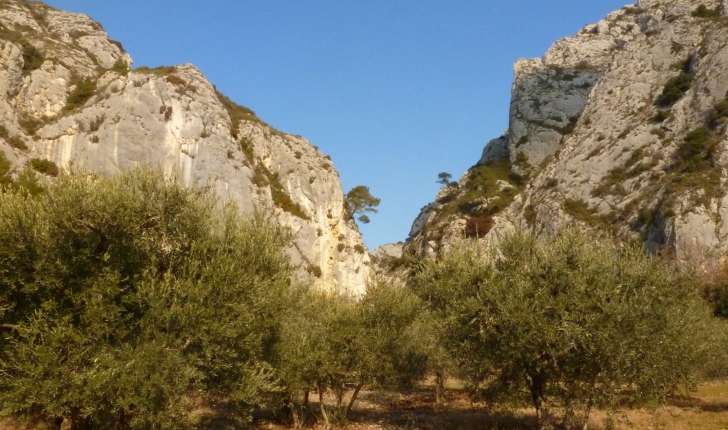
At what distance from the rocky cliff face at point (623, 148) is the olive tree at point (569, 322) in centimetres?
4330

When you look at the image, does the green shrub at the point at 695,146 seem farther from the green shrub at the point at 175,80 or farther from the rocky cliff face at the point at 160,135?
the green shrub at the point at 175,80

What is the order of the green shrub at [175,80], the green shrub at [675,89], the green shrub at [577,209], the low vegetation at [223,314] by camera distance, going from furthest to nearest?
the green shrub at [675,89]
the green shrub at [577,209]
the green shrub at [175,80]
the low vegetation at [223,314]

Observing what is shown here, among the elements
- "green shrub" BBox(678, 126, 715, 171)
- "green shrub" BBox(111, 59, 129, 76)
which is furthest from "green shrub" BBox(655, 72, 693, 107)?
"green shrub" BBox(111, 59, 129, 76)

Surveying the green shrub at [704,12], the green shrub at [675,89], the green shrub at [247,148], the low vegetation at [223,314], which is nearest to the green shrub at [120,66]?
the green shrub at [247,148]

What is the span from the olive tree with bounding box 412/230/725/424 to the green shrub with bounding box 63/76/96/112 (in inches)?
2319

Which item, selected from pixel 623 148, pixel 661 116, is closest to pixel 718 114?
pixel 661 116

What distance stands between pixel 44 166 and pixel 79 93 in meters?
15.2

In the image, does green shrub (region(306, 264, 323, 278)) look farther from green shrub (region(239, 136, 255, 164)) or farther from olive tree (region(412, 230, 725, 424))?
olive tree (region(412, 230, 725, 424))

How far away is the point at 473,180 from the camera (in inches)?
3991

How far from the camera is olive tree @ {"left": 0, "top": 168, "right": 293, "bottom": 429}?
12070 mm

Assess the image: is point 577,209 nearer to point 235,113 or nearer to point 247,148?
point 247,148

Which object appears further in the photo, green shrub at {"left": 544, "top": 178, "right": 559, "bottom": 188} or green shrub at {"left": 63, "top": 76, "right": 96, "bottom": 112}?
green shrub at {"left": 544, "top": 178, "right": 559, "bottom": 188}

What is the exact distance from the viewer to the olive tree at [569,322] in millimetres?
15375

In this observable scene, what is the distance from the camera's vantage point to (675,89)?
3054 inches
